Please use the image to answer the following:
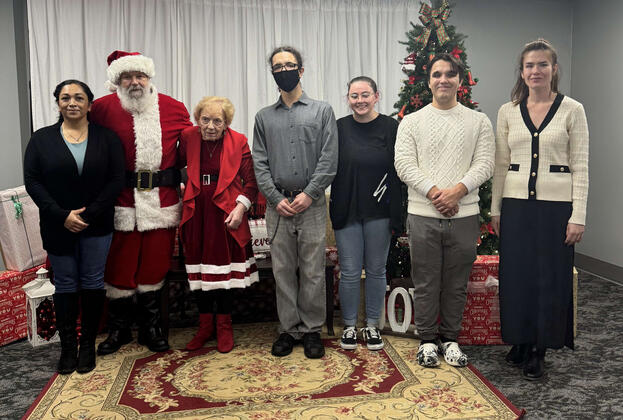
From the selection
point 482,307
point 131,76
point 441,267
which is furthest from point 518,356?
point 131,76

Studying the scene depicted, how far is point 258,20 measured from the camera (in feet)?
15.7

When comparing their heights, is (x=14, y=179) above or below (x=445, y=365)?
above

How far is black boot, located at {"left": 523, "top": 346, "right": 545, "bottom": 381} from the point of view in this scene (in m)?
2.56

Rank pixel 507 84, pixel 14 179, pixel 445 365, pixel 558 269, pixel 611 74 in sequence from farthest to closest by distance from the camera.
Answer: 1. pixel 507 84
2. pixel 611 74
3. pixel 14 179
4. pixel 445 365
5. pixel 558 269

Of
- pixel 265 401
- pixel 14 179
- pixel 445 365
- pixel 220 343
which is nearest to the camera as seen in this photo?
pixel 265 401

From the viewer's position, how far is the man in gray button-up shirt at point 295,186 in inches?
109

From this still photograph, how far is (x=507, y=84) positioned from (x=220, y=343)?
3986mm

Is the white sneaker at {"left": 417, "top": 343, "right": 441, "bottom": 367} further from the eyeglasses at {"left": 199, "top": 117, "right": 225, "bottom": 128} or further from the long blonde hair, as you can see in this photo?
the eyeglasses at {"left": 199, "top": 117, "right": 225, "bottom": 128}

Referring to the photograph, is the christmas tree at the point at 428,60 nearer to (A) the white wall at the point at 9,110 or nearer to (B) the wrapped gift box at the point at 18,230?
(B) the wrapped gift box at the point at 18,230

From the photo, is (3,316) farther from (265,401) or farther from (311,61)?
(311,61)

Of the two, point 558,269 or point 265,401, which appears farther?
point 558,269

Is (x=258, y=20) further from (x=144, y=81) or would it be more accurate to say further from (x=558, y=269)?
(x=558, y=269)

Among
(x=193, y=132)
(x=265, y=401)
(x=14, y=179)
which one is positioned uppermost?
(x=193, y=132)

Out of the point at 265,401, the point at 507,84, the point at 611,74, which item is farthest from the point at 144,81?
the point at 611,74
